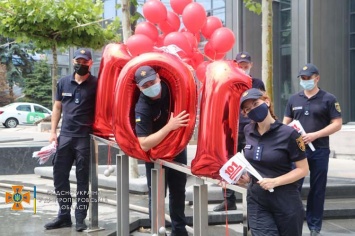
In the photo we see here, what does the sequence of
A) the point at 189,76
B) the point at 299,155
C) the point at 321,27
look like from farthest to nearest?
the point at 321,27 → the point at 189,76 → the point at 299,155

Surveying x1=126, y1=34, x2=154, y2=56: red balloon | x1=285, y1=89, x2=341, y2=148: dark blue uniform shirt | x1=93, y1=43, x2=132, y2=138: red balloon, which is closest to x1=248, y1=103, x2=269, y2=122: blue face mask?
x1=285, y1=89, x2=341, y2=148: dark blue uniform shirt

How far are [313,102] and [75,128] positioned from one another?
2.37 m

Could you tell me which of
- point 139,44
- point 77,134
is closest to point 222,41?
point 139,44

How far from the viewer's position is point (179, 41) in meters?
6.54

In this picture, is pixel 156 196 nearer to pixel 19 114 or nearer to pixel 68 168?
pixel 68 168

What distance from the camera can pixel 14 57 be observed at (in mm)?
39250

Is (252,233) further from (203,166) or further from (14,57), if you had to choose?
(14,57)

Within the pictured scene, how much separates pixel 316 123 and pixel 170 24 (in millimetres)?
2953

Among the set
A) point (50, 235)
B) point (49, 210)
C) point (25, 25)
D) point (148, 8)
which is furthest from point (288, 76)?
point (50, 235)

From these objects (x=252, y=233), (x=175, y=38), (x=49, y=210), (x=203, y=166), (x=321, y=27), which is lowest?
(x=49, y=210)

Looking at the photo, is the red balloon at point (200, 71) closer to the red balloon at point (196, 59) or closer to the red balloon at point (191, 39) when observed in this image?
the red balloon at point (196, 59)

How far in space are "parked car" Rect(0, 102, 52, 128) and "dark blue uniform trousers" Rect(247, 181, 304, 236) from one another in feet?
85.2

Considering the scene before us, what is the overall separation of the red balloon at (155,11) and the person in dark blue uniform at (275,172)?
3951mm

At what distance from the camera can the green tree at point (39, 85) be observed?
3872 centimetres
